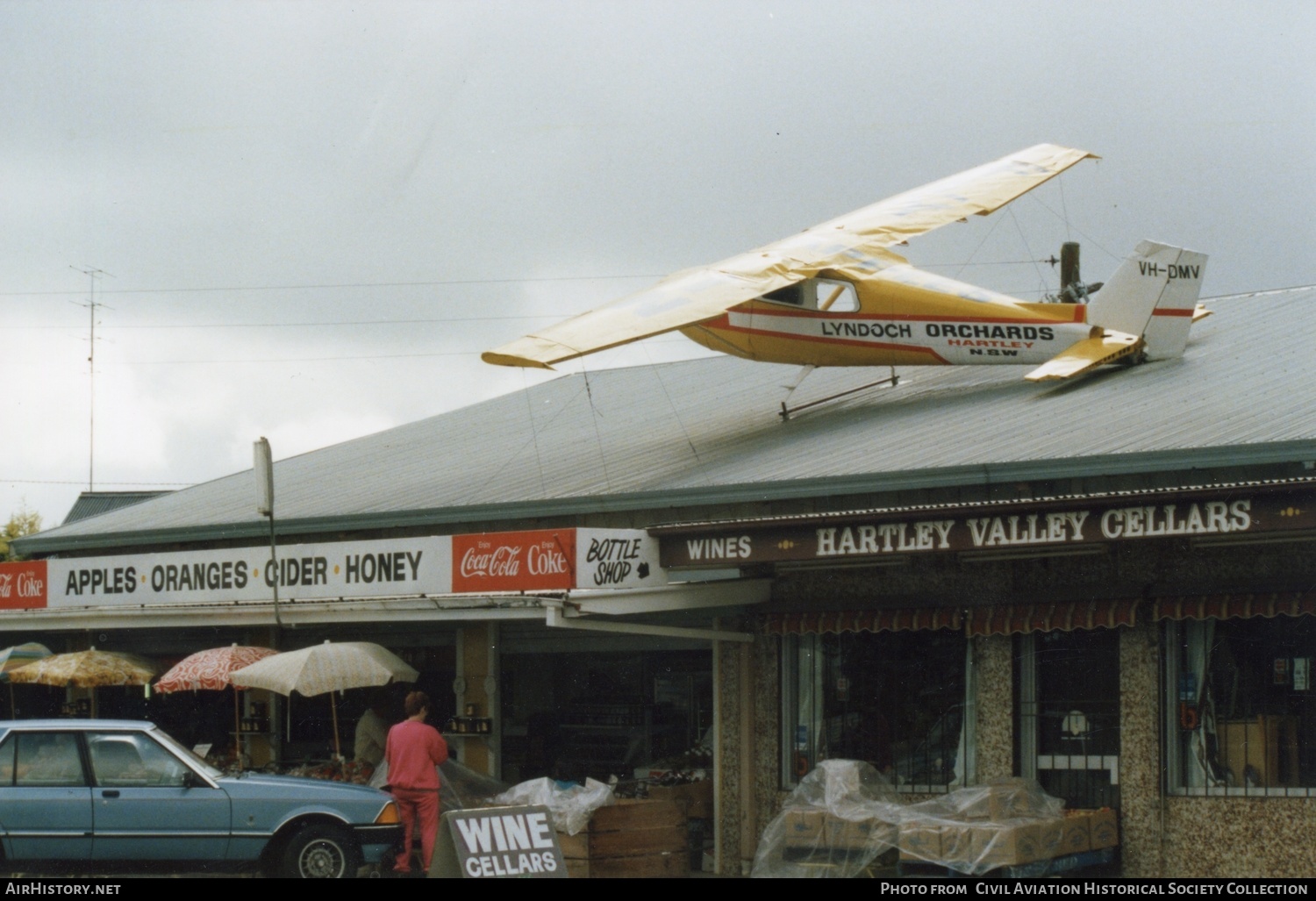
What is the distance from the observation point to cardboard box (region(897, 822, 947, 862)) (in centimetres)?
1130

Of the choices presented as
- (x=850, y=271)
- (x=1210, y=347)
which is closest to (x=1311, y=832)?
(x=1210, y=347)

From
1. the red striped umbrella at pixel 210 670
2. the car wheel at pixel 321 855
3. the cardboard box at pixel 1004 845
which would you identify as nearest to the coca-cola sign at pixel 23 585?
the red striped umbrella at pixel 210 670

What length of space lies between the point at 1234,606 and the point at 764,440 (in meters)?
5.88

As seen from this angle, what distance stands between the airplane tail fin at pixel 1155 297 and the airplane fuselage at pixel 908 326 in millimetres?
316

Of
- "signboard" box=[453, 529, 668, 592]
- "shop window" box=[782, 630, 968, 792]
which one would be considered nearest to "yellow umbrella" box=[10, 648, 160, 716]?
"signboard" box=[453, 529, 668, 592]

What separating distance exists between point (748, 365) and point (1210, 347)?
787 centimetres

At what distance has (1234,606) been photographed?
38.3 ft

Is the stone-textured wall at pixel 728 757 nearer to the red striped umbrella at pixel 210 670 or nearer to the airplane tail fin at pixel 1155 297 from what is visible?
the red striped umbrella at pixel 210 670

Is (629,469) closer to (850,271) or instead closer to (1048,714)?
(850,271)

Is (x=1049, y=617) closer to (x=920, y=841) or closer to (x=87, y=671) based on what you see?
(x=920, y=841)

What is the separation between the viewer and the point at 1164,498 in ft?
A: 34.2

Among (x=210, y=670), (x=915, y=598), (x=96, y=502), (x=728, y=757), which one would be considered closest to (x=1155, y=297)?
(x=915, y=598)

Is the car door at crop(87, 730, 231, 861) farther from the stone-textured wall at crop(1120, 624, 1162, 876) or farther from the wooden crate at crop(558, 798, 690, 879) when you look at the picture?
the stone-textured wall at crop(1120, 624, 1162, 876)

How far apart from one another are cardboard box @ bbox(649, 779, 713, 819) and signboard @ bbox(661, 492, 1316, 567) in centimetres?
248
